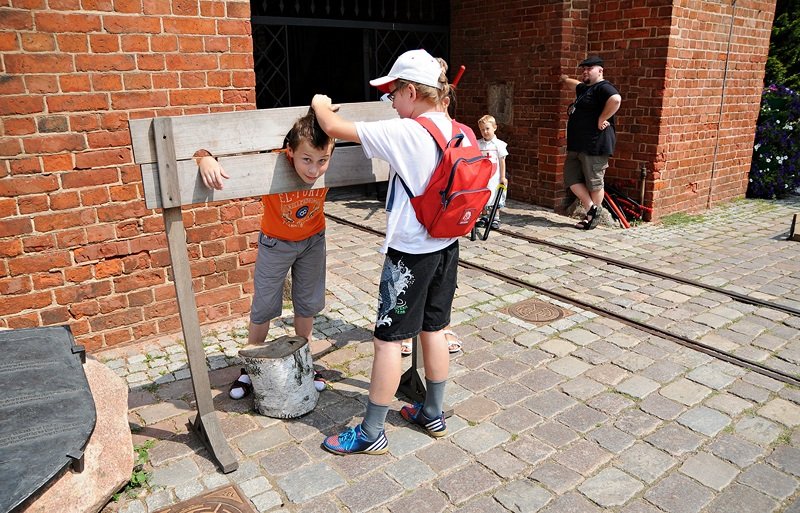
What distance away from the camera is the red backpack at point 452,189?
8.77 feet

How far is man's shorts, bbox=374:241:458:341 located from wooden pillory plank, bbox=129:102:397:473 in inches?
26.4

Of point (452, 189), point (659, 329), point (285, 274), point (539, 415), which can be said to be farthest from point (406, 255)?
point (659, 329)

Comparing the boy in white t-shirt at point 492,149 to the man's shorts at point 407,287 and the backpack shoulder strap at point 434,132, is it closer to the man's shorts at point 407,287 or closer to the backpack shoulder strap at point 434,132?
the man's shorts at point 407,287

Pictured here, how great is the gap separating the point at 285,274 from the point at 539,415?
1674 millimetres

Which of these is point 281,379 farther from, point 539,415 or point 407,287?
point 539,415

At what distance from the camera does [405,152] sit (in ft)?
8.78

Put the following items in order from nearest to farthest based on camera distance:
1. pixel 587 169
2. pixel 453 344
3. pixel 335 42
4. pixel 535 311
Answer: pixel 453 344 < pixel 535 311 < pixel 587 169 < pixel 335 42

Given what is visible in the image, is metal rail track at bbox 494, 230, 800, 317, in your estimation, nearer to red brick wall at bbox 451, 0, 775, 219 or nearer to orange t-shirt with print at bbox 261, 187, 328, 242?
red brick wall at bbox 451, 0, 775, 219

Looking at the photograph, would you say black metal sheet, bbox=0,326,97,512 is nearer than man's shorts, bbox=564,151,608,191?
Yes

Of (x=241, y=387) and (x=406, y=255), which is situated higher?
(x=406, y=255)

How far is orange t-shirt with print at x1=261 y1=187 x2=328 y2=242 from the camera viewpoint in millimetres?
3383

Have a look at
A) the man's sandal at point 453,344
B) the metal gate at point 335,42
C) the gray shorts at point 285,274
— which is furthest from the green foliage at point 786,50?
the gray shorts at point 285,274

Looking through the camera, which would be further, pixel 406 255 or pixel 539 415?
pixel 539 415

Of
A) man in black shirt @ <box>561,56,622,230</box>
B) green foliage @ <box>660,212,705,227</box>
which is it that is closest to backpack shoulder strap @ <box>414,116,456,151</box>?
man in black shirt @ <box>561,56,622,230</box>
